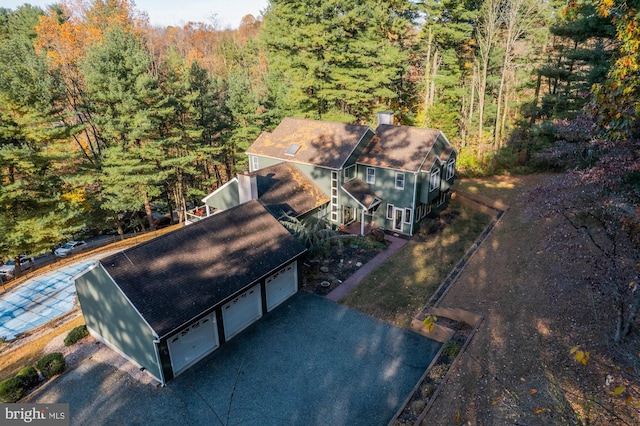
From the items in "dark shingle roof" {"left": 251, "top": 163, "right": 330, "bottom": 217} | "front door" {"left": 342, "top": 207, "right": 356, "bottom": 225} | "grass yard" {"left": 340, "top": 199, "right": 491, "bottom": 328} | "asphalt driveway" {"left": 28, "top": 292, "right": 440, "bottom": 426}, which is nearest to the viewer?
"asphalt driveway" {"left": 28, "top": 292, "right": 440, "bottom": 426}

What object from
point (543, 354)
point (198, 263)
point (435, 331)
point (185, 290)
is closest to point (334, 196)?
point (198, 263)

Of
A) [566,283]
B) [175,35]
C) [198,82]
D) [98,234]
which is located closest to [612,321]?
[566,283]

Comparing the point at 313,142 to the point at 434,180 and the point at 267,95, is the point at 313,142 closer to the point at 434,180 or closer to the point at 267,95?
the point at 434,180

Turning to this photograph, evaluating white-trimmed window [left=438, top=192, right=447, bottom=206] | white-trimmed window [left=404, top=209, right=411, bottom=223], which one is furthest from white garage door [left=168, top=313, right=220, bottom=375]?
white-trimmed window [left=438, top=192, right=447, bottom=206]

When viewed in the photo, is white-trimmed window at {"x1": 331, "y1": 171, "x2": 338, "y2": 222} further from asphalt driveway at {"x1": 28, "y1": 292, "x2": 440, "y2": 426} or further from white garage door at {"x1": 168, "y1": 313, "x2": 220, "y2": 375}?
white garage door at {"x1": 168, "y1": 313, "x2": 220, "y2": 375}

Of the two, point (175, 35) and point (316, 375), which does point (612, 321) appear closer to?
point (316, 375)

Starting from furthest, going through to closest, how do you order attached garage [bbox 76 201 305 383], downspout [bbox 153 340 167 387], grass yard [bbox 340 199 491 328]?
grass yard [bbox 340 199 491 328] → attached garage [bbox 76 201 305 383] → downspout [bbox 153 340 167 387]

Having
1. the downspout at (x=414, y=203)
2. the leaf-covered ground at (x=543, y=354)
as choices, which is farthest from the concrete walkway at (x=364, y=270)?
the leaf-covered ground at (x=543, y=354)
